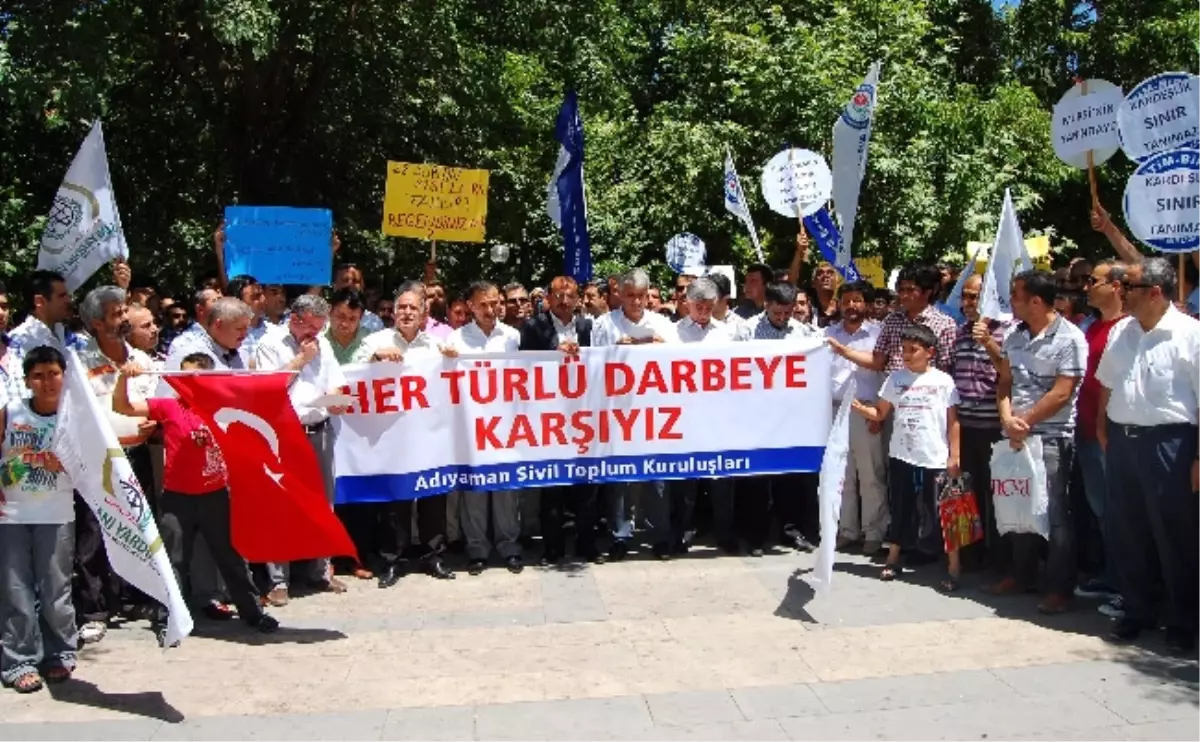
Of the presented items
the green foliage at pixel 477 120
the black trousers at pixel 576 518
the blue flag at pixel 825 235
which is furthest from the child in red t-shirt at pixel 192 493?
the blue flag at pixel 825 235

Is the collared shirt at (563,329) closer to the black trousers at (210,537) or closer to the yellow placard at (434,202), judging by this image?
the yellow placard at (434,202)

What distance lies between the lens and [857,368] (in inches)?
326

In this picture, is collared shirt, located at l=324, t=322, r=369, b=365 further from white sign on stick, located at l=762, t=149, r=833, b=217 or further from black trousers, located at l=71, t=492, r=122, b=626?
white sign on stick, located at l=762, t=149, r=833, b=217

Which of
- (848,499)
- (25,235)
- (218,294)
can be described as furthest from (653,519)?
(25,235)

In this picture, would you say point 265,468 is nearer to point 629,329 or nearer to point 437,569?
point 437,569

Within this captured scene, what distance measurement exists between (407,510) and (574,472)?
3.75 ft

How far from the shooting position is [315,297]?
23.8 ft

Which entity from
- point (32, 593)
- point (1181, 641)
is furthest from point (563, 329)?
point (1181, 641)

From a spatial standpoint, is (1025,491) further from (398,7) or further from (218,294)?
(398,7)

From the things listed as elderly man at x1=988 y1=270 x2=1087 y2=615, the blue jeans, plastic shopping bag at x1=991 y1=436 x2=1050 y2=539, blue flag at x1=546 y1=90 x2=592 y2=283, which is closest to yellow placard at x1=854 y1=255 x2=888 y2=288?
blue flag at x1=546 y1=90 x2=592 y2=283

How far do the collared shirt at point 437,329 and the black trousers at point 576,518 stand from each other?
1.40 m

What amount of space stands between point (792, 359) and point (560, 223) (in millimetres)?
1942

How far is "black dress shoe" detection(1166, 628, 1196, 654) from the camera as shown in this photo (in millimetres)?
6016

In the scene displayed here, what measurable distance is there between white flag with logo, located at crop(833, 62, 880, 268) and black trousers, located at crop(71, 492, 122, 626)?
608cm
